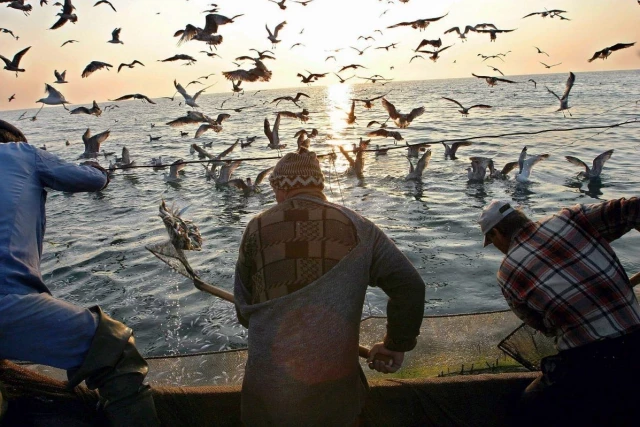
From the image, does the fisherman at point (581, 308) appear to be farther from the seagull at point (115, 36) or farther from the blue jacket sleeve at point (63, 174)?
the seagull at point (115, 36)

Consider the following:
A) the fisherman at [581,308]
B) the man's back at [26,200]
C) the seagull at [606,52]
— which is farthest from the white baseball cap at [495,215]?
the seagull at [606,52]

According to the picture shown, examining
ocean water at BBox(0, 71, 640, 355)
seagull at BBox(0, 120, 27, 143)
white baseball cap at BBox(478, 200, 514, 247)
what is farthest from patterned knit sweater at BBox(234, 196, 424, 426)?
ocean water at BBox(0, 71, 640, 355)

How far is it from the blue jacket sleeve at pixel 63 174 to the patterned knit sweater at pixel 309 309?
128 cm

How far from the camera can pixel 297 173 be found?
2674 mm

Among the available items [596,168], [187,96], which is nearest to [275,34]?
[187,96]

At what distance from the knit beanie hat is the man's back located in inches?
54.3

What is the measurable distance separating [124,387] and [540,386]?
103 inches

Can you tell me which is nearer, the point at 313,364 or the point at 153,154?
the point at 313,364

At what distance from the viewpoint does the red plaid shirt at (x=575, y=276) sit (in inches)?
114

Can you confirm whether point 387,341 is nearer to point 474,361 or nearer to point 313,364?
point 313,364

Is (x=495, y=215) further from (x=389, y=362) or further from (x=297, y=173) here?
(x=297, y=173)

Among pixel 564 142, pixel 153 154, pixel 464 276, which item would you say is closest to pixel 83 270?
pixel 464 276

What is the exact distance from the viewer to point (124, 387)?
9.20 ft

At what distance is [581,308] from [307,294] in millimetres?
1708
